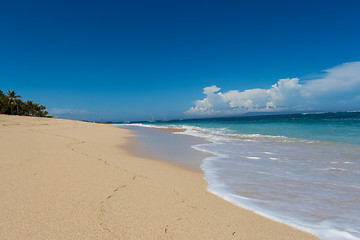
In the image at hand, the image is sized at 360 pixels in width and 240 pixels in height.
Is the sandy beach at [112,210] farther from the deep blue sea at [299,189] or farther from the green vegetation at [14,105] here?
the green vegetation at [14,105]

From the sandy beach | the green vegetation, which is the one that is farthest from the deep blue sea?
the green vegetation

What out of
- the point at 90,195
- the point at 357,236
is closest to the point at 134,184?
the point at 90,195

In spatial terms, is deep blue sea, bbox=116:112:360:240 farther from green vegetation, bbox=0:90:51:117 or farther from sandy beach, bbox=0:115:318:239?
A: green vegetation, bbox=0:90:51:117

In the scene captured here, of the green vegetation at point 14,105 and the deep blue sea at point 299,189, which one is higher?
the green vegetation at point 14,105

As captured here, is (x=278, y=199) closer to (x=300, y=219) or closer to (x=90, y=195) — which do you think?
(x=300, y=219)

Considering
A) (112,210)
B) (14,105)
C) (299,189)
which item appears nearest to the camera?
(112,210)

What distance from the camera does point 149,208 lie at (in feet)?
10.4

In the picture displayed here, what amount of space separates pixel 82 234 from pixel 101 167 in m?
3.42

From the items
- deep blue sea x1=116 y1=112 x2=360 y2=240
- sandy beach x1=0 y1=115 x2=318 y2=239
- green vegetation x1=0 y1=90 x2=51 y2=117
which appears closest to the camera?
sandy beach x1=0 y1=115 x2=318 y2=239

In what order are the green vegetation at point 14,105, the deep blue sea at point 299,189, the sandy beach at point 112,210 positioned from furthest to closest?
the green vegetation at point 14,105 < the deep blue sea at point 299,189 < the sandy beach at point 112,210

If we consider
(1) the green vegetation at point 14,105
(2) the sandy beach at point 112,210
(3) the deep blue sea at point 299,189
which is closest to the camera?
(2) the sandy beach at point 112,210

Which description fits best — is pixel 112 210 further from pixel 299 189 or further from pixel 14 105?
pixel 14 105

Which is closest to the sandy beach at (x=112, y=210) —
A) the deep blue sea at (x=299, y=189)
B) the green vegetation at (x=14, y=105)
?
the deep blue sea at (x=299, y=189)

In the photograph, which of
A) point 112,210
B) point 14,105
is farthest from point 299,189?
point 14,105
